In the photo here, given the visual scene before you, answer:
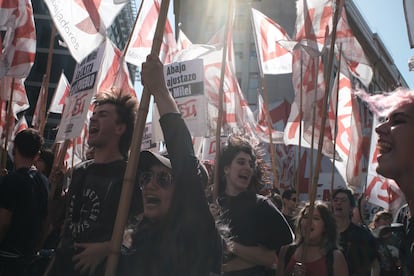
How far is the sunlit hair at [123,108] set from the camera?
3.16 meters

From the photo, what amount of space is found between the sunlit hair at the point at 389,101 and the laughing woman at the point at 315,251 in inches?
66.1

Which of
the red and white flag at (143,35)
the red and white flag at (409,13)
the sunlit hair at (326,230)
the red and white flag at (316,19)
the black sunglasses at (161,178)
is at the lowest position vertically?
the sunlit hair at (326,230)

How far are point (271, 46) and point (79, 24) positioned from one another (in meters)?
5.11

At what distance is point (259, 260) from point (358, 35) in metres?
46.3

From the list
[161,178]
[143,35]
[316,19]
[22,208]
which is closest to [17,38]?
[143,35]

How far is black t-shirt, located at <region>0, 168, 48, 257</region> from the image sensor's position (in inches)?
153

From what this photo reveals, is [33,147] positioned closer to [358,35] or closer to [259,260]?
[259,260]

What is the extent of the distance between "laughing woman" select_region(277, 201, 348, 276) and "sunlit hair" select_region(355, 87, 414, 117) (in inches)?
66.1

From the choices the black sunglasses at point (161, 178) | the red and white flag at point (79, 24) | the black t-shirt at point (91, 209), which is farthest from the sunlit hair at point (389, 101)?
the red and white flag at point (79, 24)

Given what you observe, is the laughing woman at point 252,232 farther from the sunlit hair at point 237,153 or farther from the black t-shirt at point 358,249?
the black t-shirt at point 358,249

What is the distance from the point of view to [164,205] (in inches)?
97.5

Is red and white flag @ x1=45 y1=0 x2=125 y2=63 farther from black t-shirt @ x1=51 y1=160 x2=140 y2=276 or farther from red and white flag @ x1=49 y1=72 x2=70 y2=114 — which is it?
red and white flag @ x1=49 y1=72 x2=70 y2=114

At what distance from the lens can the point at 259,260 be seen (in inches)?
138

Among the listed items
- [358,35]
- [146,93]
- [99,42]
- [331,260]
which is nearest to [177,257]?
[146,93]
